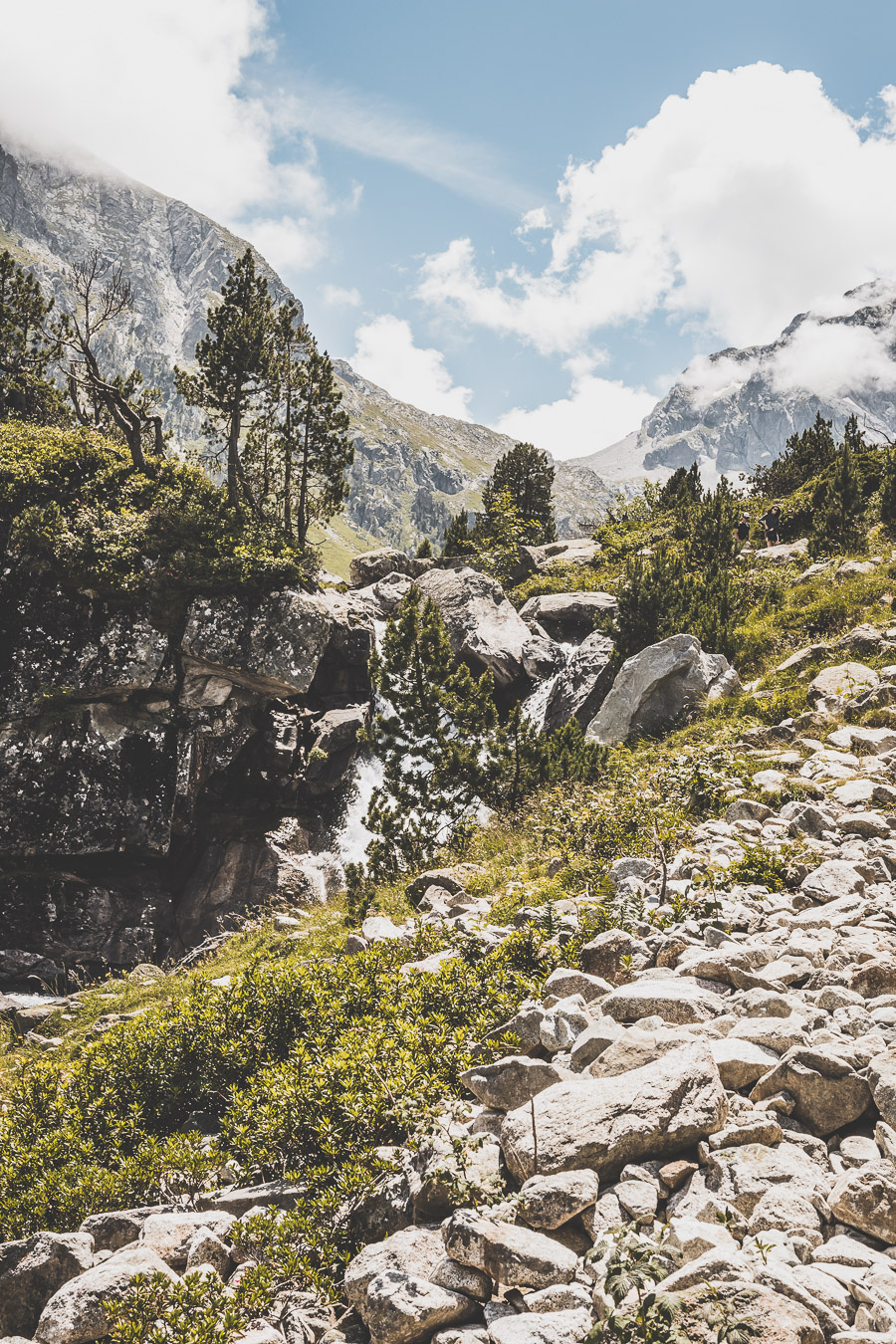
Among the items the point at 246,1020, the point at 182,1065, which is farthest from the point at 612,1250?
the point at 182,1065

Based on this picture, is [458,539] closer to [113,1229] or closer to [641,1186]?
[113,1229]

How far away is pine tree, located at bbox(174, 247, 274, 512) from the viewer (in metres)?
27.4

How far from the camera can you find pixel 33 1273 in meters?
4.16

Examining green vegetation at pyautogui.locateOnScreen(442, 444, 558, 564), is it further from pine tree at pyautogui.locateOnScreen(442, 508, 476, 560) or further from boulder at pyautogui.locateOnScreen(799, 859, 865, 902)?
boulder at pyautogui.locateOnScreen(799, 859, 865, 902)

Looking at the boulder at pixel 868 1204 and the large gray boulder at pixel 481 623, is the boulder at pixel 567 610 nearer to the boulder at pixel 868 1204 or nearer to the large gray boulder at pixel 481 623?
the large gray boulder at pixel 481 623

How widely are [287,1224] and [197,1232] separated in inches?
23.2

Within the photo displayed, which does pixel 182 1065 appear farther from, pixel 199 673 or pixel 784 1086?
pixel 199 673

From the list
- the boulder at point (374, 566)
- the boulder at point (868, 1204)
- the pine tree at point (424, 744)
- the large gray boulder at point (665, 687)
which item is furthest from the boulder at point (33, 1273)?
the boulder at point (374, 566)

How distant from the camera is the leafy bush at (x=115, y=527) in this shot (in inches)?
910

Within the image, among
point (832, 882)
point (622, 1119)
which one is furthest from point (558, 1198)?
point (832, 882)

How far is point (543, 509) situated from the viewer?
144 feet

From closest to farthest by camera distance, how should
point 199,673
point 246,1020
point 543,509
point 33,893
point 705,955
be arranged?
point 705,955 < point 246,1020 < point 33,893 < point 199,673 < point 543,509

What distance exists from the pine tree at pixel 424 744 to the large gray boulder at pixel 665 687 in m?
4.32

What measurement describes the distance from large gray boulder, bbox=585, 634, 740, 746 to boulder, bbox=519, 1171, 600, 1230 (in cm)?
1406
